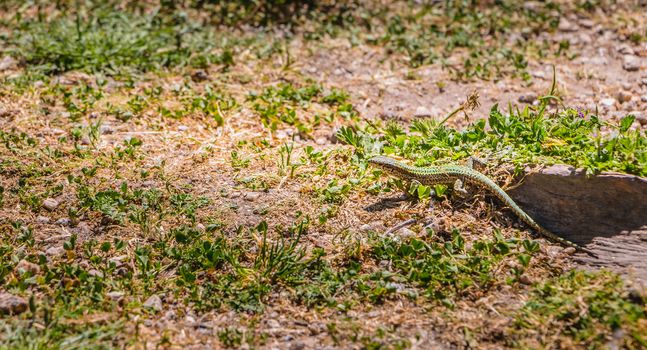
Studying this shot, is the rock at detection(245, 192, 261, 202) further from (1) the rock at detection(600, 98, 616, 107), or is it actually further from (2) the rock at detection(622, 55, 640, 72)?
Result: (2) the rock at detection(622, 55, 640, 72)

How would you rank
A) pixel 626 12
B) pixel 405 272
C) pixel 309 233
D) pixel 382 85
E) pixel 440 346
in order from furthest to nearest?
1. pixel 626 12
2. pixel 382 85
3. pixel 309 233
4. pixel 405 272
5. pixel 440 346

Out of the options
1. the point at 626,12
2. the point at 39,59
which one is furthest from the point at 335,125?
the point at 626,12

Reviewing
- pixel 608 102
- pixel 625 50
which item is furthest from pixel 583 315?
pixel 625 50

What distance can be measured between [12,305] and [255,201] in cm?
202

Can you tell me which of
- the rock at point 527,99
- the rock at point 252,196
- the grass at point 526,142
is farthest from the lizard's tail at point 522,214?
the rock at point 527,99

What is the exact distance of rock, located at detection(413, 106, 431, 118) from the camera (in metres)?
7.14

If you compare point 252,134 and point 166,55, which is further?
point 166,55

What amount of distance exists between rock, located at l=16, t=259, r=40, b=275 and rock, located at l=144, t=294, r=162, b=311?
0.88 meters

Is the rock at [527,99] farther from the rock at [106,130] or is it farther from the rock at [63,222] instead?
the rock at [63,222]

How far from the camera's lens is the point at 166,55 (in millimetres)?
8031

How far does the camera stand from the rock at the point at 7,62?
770cm

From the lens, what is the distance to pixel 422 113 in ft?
23.5

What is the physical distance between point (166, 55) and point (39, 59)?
1.46 m

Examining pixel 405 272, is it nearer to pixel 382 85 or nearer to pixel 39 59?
pixel 382 85
